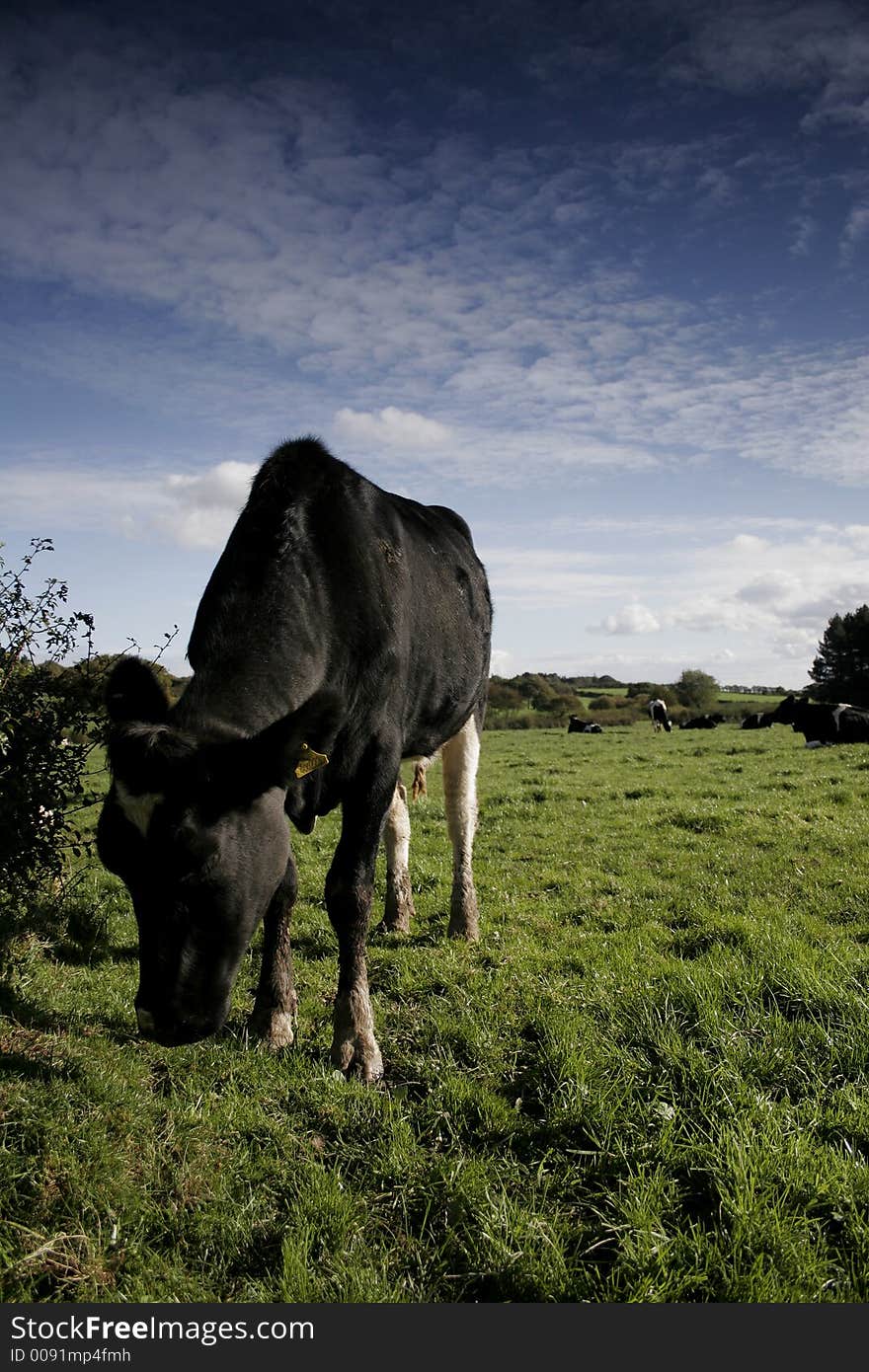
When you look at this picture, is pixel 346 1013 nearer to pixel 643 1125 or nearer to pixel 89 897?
pixel 643 1125

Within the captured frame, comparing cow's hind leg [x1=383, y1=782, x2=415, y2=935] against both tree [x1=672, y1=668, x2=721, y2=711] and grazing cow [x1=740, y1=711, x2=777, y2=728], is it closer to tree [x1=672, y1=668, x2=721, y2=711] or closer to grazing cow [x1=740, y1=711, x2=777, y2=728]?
grazing cow [x1=740, y1=711, x2=777, y2=728]

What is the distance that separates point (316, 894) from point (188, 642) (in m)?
4.46

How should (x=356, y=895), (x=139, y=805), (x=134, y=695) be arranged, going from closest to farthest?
(x=139, y=805), (x=134, y=695), (x=356, y=895)

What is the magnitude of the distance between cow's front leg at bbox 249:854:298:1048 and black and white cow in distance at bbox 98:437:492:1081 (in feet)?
0.04

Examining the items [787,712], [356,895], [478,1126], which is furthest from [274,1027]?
[787,712]

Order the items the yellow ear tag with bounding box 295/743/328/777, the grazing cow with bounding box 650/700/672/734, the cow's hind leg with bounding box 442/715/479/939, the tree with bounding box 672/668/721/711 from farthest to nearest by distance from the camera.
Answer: the tree with bounding box 672/668/721/711 < the grazing cow with bounding box 650/700/672/734 < the cow's hind leg with bounding box 442/715/479/939 < the yellow ear tag with bounding box 295/743/328/777

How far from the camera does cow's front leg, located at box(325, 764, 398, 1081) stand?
4.73 metres

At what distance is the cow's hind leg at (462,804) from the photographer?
23.2 feet

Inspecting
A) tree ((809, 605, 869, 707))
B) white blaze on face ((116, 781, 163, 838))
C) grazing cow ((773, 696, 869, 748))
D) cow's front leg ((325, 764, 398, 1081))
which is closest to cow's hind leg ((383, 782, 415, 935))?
cow's front leg ((325, 764, 398, 1081))

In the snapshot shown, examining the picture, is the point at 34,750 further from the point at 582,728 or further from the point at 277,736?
the point at 582,728

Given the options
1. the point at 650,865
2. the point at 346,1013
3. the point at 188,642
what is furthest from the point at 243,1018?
the point at 650,865

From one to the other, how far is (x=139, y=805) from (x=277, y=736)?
670 millimetres

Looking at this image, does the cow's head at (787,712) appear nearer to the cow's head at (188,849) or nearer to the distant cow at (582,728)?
the distant cow at (582,728)

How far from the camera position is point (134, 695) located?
14.0 ft
